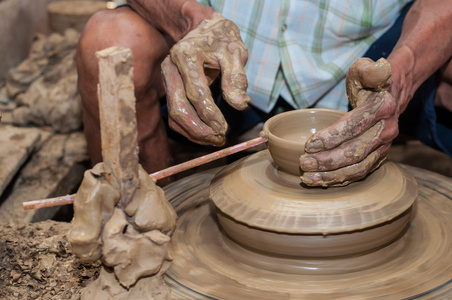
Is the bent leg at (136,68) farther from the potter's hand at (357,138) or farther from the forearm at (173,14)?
the potter's hand at (357,138)

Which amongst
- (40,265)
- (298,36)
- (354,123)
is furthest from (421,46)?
(40,265)

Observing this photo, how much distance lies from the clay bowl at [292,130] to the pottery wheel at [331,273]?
0.78ft

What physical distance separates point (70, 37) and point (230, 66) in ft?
8.16

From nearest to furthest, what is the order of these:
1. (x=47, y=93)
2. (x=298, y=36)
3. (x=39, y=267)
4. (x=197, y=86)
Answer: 1. (x=197, y=86)
2. (x=39, y=267)
3. (x=298, y=36)
4. (x=47, y=93)

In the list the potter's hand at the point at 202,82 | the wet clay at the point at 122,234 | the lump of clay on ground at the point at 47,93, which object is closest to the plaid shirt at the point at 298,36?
the potter's hand at the point at 202,82

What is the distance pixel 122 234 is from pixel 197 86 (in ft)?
1.47

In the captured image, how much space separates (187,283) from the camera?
126 centimetres

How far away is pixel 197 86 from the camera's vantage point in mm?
1396

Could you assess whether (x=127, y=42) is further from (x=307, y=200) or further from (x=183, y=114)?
(x=307, y=200)

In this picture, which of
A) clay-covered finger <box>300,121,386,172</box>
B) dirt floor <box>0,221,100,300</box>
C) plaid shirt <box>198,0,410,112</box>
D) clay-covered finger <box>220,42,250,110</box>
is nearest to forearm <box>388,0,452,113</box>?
plaid shirt <box>198,0,410,112</box>

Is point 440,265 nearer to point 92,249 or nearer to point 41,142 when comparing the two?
point 92,249

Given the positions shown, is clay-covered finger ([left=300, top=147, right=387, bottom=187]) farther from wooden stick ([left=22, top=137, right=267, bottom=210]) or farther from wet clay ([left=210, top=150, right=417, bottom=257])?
wooden stick ([left=22, top=137, right=267, bottom=210])

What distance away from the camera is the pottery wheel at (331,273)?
1.22 metres

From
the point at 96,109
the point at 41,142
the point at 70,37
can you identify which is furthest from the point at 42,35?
the point at 96,109
